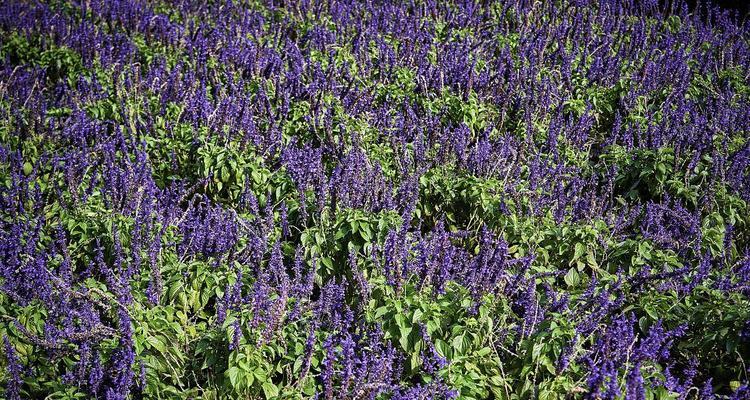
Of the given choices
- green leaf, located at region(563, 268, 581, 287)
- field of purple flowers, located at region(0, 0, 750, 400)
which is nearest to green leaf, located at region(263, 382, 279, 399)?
field of purple flowers, located at region(0, 0, 750, 400)

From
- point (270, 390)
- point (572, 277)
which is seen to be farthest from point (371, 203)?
point (270, 390)

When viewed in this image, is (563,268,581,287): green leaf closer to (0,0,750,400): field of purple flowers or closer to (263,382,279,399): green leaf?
(0,0,750,400): field of purple flowers

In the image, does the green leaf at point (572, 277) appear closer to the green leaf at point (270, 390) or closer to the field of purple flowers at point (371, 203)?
the field of purple flowers at point (371, 203)

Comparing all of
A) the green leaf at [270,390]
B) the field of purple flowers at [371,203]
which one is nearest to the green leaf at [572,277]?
the field of purple flowers at [371,203]

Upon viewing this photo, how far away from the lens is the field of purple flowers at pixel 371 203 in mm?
3803

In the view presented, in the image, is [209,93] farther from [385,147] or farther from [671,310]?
[671,310]

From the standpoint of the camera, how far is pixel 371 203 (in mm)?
4988

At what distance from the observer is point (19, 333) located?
3.95 metres

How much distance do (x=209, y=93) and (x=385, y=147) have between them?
186 centimetres

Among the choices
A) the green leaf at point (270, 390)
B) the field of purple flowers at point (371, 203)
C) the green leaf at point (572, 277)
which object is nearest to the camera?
the green leaf at point (270, 390)

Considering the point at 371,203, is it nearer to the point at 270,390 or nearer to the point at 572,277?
the point at 572,277

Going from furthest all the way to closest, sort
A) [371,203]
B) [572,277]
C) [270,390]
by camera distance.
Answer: [371,203]
[572,277]
[270,390]

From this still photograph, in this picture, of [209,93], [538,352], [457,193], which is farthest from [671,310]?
[209,93]

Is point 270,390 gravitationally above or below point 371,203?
below
